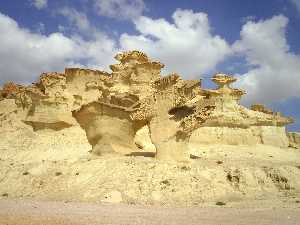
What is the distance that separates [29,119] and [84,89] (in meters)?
4.81

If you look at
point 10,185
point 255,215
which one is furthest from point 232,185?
point 10,185

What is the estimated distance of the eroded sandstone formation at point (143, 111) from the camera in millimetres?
17312

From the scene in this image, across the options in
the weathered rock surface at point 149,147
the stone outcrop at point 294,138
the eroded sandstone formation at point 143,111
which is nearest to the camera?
the weathered rock surface at point 149,147

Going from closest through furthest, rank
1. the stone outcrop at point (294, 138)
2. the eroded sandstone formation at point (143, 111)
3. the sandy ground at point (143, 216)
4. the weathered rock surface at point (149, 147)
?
the sandy ground at point (143, 216) < the weathered rock surface at point (149, 147) < the eroded sandstone formation at point (143, 111) < the stone outcrop at point (294, 138)

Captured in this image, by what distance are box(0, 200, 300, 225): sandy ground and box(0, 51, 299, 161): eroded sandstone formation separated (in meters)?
6.01

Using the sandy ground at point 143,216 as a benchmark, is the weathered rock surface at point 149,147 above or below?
above

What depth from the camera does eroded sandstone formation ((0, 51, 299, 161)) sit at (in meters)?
17.3

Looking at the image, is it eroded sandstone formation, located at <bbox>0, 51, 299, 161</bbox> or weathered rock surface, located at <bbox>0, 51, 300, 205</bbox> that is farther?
eroded sandstone formation, located at <bbox>0, 51, 299, 161</bbox>

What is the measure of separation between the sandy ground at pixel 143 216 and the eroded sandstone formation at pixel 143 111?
601 cm

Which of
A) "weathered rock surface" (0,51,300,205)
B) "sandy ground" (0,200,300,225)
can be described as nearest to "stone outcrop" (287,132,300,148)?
"weathered rock surface" (0,51,300,205)

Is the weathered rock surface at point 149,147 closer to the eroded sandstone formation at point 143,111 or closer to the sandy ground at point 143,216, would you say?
the eroded sandstone formation at point 143,111

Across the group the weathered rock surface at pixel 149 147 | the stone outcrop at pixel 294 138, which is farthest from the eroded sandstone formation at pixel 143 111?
the stone outcrop at pixel 294 138

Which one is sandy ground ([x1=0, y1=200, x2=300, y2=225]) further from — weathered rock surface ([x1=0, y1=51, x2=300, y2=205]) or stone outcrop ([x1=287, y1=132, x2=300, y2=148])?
stone outcrop ([x1=287, y1=132, x2=300, y2=148])

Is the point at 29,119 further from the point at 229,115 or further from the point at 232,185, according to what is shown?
the point at 232,185
